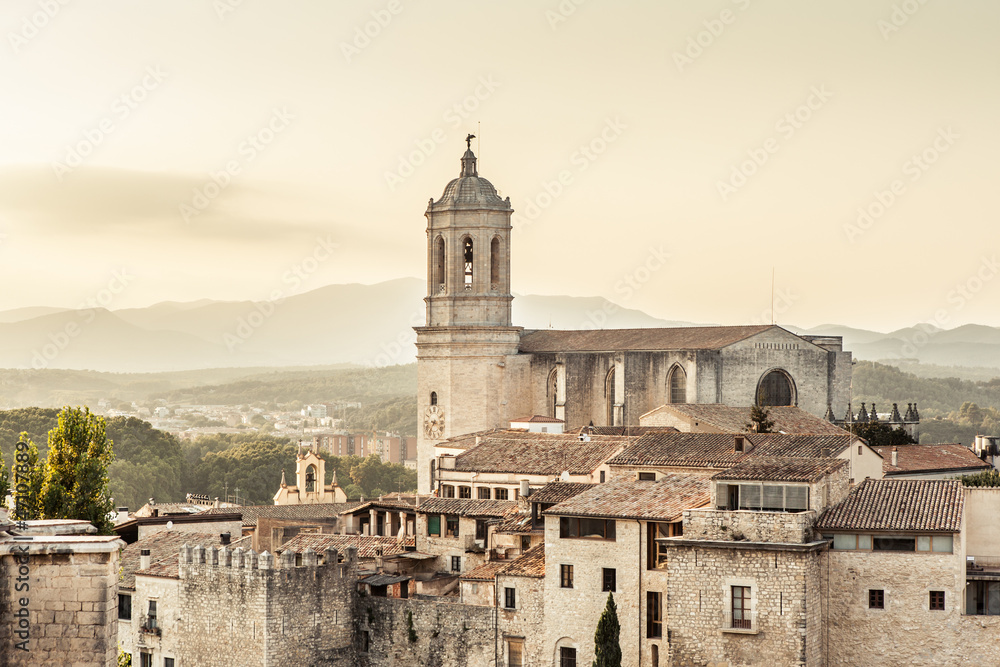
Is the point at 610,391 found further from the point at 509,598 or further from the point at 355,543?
the point at 509,598

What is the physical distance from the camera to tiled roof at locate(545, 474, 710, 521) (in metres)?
38.8

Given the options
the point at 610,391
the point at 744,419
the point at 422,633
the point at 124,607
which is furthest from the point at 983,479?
the point at 124,607

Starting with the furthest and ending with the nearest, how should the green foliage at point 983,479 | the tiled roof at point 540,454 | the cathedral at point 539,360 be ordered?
the cathedral at point 539,360 → the green foliage at point 983,479 → the tiled roof at point 540,454

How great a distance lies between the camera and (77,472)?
149 feet

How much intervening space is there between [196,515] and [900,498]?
103ft

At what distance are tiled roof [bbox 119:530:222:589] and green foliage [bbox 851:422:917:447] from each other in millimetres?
33961

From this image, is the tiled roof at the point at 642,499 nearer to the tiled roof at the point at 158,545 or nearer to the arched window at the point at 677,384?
the tiled roof at the point at 158,545

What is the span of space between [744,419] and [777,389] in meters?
13.0

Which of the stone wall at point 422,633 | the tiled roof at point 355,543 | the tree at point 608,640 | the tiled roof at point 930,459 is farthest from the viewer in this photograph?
the tiled roof at point 930,459

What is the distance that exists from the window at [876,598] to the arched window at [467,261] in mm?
50289

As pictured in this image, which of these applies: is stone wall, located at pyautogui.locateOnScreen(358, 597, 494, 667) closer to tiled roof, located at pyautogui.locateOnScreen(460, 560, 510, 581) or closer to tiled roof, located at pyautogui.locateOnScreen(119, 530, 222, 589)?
tiled roof, located at pyautogui.locateOnScreen(460, 560, 510, 581)

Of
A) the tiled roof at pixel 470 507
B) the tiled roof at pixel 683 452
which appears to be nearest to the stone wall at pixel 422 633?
the tiled roof at pixel 470 507

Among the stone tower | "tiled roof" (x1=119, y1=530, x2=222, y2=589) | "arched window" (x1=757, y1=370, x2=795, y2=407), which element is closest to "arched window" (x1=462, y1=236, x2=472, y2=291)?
the stone tower

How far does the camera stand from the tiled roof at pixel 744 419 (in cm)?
6112
